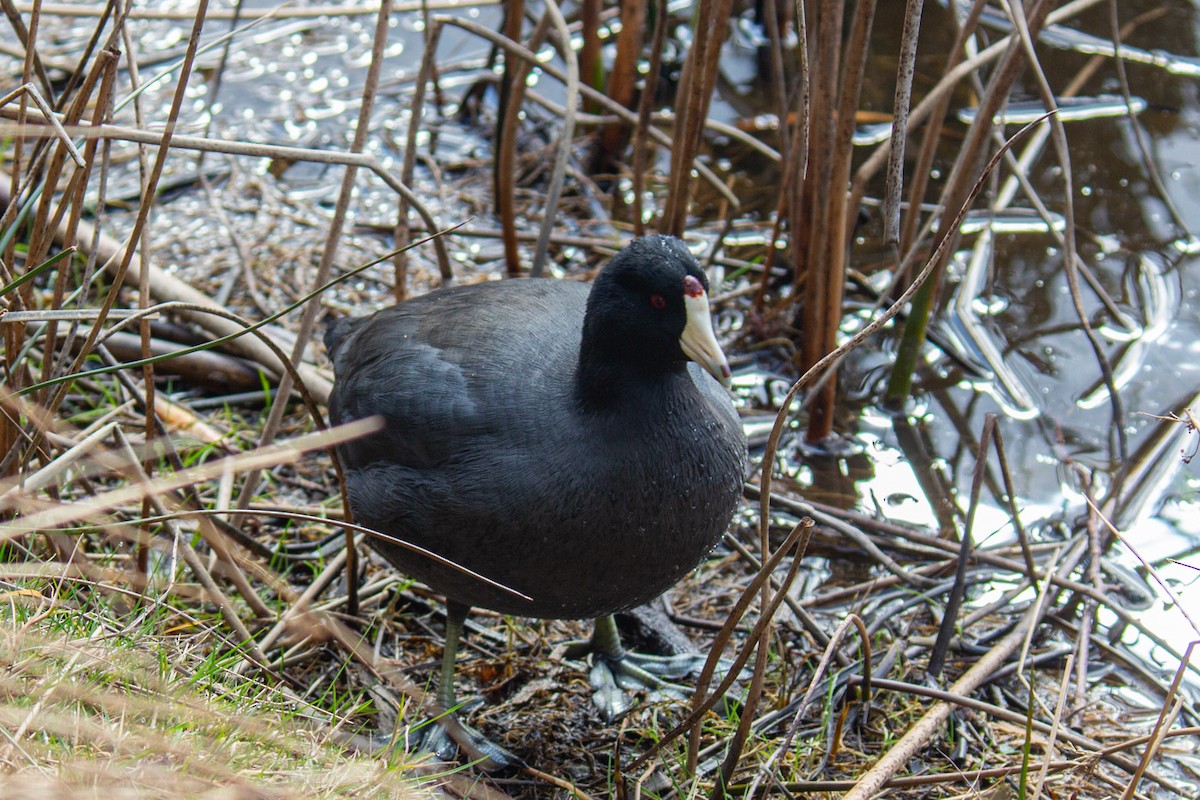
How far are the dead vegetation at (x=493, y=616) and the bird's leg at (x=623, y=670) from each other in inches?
2.0

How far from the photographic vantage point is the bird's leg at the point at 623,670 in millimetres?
2879

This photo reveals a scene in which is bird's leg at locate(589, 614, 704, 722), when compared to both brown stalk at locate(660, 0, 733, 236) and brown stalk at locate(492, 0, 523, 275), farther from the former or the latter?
brown stalk at locate(492, 0, 523, 275)

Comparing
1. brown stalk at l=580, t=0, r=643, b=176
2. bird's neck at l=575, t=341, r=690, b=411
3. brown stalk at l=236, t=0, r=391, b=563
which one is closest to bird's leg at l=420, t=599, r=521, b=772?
brown stalk at l=236, t=0, r=391, b=563

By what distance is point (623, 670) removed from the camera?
298cm

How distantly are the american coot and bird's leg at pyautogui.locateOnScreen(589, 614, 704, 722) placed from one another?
435 millimetres

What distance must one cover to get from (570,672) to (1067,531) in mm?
1505

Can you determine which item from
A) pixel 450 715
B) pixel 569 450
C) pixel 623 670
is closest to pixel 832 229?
pixel 569 450

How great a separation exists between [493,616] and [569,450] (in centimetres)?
93

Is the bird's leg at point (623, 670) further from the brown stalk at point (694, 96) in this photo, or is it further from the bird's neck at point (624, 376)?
the brown stalk at point (694, 96)

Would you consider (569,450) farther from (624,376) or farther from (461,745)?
(461,745)

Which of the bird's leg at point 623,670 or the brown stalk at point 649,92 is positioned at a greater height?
the brown stalk at point 649,92

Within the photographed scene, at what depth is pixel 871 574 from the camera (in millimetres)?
3273

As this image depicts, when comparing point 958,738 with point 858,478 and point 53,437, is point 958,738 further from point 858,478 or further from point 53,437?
point 53,437

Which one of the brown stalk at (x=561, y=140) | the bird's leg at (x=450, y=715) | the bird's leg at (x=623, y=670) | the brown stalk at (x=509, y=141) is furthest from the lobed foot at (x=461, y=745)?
the brown stalk at (x=509, y=141)
